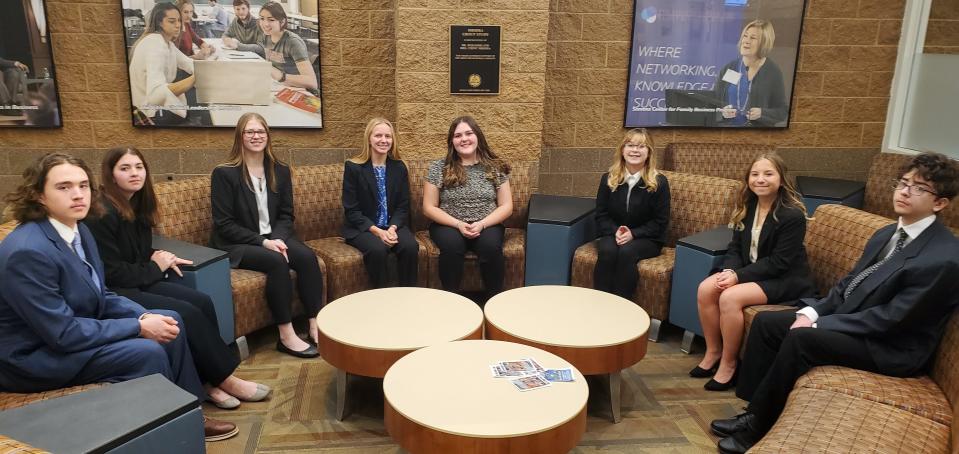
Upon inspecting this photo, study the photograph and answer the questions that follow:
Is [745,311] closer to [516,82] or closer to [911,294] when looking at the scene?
[911,294]

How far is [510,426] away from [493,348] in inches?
22.9

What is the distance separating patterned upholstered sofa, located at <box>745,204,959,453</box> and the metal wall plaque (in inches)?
108

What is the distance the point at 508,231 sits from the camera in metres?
4.44

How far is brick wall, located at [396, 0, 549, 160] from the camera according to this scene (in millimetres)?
4316

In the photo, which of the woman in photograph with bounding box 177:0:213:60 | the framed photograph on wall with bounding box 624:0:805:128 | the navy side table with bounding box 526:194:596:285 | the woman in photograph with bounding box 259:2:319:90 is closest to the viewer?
the navy side table with bounding box 526:194:596:285

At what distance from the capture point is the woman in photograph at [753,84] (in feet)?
16.5

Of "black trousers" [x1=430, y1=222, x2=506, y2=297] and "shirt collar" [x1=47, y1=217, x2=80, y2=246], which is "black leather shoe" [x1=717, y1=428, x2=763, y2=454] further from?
"shirt collar" [x1=47, y1=217, x2=80, y2=246]

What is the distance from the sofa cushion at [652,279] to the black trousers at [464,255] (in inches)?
19.0

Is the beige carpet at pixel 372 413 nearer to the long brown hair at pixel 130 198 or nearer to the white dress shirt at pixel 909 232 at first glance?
the white dress shirt at pixel 909 232

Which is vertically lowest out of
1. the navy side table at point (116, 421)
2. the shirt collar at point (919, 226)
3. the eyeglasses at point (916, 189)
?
the navy side table at point (116, 421)

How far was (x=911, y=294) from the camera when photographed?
93.7 inches

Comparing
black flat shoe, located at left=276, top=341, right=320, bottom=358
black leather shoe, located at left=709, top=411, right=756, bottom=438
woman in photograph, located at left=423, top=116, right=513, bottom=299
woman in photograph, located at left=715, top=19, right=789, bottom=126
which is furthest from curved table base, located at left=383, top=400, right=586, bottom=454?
woman in photograph, located at left=715, top=19, right=789, bottom=126

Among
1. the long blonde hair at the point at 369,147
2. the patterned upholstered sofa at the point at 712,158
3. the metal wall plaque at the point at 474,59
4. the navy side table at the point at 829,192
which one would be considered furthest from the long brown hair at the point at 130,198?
the navy side table at the point at 829,192

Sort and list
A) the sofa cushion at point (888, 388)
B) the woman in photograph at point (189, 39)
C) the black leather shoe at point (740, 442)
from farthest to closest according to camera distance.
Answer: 1. the woman in photograph at point (189, 39)
2. the black leather shoe at point (740, 442)
3. the sofa cushion at point (888, 388)
